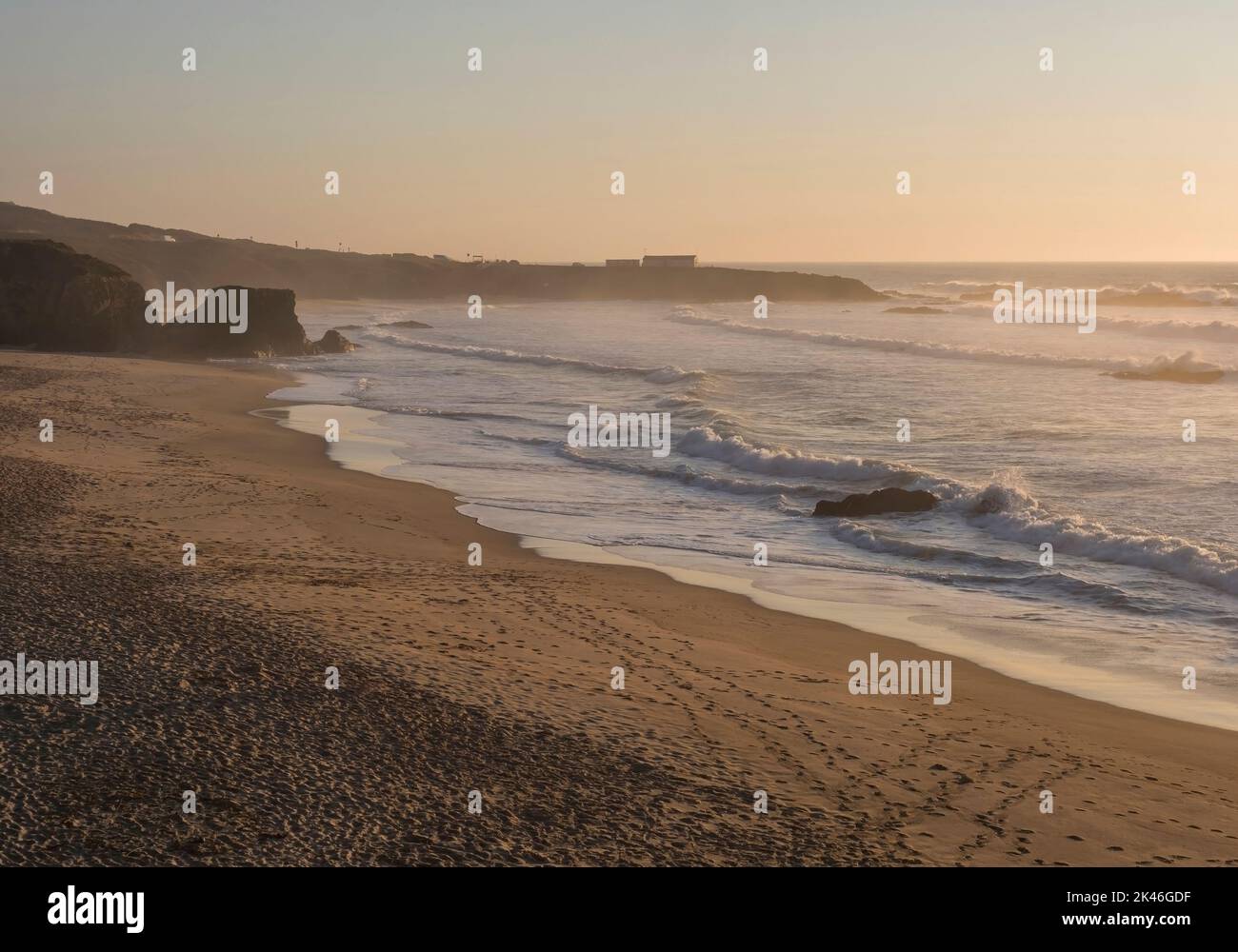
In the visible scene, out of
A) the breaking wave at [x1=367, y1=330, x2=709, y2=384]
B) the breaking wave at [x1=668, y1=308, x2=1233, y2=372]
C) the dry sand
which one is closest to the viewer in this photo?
the dry sand

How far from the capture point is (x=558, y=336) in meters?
78.6

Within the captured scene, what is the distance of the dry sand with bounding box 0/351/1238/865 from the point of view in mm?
7289

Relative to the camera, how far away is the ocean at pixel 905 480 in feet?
46.8

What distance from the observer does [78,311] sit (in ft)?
165

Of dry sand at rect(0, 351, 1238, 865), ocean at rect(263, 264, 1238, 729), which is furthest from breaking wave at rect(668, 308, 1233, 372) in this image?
dry sand at rect(0, 351, 1238, 865)

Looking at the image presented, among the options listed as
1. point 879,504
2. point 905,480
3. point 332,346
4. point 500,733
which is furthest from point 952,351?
point 500,733

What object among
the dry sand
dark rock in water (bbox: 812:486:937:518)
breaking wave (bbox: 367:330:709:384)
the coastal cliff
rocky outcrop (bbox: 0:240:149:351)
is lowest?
the dry sand

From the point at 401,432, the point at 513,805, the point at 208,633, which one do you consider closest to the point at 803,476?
the point at 401,432

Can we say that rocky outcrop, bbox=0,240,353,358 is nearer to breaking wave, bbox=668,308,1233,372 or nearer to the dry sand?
breaking wave, bbox=668,308,1233,372

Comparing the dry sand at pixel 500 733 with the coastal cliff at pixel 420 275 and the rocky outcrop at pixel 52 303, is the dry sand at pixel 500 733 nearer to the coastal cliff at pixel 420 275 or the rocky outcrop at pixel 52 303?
the rocky outcrop at pixel 52 303

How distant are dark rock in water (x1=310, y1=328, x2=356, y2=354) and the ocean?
2.42m

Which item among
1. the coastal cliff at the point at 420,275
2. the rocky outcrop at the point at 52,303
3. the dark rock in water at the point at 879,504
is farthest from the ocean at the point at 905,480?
the coastal cliff at the point at 420,275
